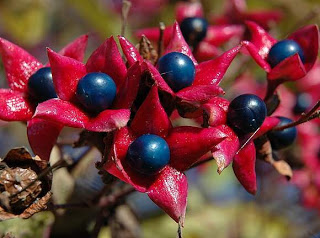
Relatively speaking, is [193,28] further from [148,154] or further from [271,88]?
[148,154]

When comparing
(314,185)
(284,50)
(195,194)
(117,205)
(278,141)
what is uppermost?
(284,50)

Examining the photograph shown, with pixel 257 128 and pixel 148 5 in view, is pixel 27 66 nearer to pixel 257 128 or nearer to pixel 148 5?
pixel 257 128

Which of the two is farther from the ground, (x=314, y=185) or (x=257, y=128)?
(x=257, y=128)

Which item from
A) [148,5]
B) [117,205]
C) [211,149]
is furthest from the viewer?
[148,5]

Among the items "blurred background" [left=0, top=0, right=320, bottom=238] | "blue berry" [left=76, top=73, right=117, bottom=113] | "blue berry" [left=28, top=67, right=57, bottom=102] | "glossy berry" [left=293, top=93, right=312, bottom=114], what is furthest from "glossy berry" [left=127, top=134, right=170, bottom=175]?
"glossy berry" [left=293, top=93, right=312, bottom=114]

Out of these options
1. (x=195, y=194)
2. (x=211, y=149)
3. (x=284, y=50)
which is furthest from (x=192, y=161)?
(x=195, y=194)

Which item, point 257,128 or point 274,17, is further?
point 274,17

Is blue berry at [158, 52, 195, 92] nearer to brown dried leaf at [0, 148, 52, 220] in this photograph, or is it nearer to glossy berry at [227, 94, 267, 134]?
glossy berry at [227, 94, 267, 134]
